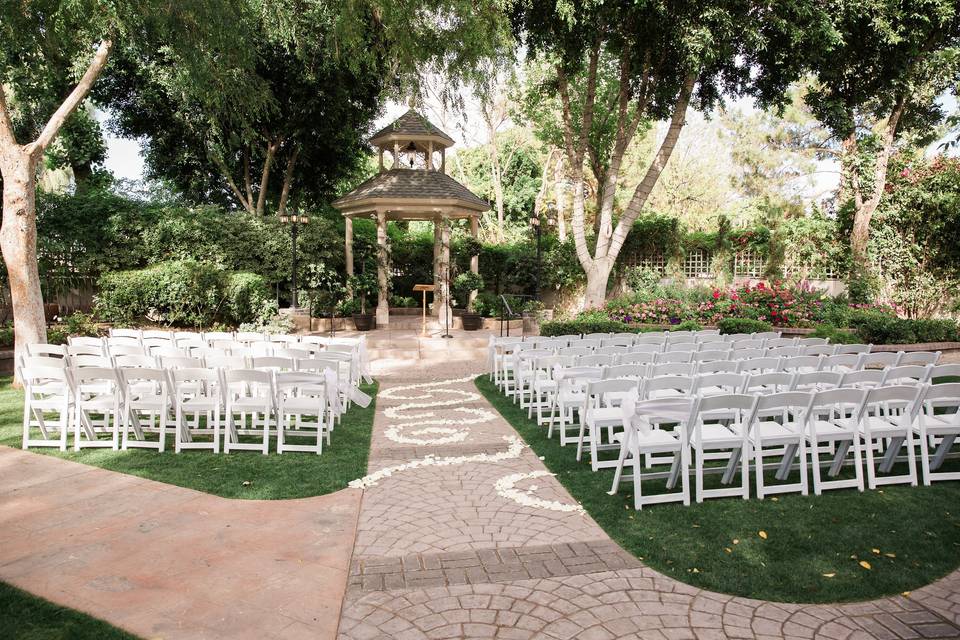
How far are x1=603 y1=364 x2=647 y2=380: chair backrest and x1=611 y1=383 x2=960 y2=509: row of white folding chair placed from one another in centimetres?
121

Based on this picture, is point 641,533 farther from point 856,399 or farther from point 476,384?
point 476,384

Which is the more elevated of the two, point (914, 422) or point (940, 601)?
point (914, 422)

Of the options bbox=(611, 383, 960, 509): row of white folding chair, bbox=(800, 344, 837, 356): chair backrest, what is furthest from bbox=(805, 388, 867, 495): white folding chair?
bbox=(800, 344, 837, 356): chair backrest

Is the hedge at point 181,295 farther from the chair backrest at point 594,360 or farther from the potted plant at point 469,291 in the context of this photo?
the chair backrest at point 594,360

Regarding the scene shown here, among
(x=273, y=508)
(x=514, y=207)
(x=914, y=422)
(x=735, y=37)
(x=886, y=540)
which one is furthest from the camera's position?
(x=514, y=207)

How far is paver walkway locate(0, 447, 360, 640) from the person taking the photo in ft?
11.5

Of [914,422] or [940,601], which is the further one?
[914,422]

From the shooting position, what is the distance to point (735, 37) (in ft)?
45.3

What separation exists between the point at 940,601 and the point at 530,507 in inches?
108

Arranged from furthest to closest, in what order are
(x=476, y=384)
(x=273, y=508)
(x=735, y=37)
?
(x=735, y=37), (x=476, y=384), (x=273, y=508)

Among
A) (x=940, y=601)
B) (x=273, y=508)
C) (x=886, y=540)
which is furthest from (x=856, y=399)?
(x=273, y=508)

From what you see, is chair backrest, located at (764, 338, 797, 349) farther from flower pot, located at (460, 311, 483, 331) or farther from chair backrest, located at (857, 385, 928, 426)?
flower pot, located at (460, 311, 483, 331)

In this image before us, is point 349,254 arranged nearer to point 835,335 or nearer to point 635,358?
point 635,358

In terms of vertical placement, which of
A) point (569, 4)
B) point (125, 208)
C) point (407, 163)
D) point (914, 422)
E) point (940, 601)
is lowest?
point (940, 601)
